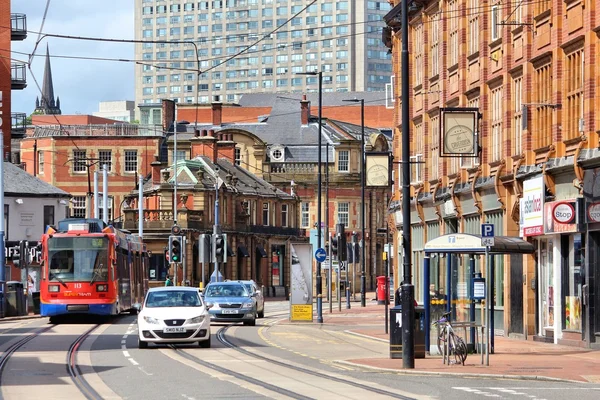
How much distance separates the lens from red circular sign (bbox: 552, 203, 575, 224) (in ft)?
107

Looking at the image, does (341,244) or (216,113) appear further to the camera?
(216,113)

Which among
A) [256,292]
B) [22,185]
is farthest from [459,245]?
[22,185]

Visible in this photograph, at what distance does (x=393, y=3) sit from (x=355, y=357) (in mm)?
29128

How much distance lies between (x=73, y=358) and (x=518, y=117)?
15.1 meters

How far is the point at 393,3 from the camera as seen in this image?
5672 centimetres

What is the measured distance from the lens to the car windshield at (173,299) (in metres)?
33.5

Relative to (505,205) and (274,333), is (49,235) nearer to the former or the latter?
(274,333)

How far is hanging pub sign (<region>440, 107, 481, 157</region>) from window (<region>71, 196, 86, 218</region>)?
69.9 m

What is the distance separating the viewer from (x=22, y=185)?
77750 millimetres

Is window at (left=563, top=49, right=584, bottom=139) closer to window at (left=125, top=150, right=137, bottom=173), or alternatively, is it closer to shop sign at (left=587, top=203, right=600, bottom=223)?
shop sign at (left=587, top=203, right=600, bottom=223)

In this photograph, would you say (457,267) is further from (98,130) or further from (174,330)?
(98,130)

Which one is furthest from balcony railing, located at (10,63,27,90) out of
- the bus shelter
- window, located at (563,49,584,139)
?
the bus shelter

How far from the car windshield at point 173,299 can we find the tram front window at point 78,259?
461 inches

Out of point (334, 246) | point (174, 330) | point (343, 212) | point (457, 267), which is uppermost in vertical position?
point (343, 212)
